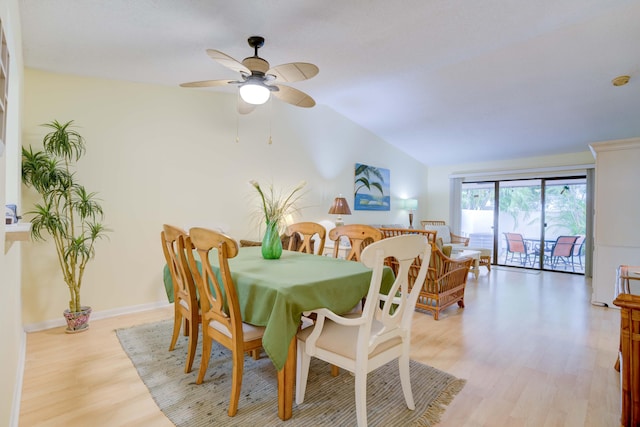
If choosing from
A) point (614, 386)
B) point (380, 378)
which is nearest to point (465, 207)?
point (614, 386)

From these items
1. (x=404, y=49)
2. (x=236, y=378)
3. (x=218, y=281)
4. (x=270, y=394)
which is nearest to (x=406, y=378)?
(x=270, y=394)

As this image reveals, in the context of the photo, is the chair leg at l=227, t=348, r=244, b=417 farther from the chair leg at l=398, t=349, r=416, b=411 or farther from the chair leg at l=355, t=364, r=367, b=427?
the chair leg at l=398, t=349, r=416, b=411

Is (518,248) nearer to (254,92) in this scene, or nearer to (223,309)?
(254,92)

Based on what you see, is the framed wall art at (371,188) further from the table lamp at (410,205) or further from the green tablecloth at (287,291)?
the green tablecloth at (287,291)

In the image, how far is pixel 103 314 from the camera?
3.14 m

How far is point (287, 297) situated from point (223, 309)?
1.79 ft

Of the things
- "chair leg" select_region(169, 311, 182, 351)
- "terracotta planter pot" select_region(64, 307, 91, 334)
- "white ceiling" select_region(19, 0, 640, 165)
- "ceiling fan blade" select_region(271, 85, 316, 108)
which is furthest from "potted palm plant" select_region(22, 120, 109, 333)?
"ceiling fan blade" select_region(271, 85, 316, 108)

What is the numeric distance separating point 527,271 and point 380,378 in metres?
5.32

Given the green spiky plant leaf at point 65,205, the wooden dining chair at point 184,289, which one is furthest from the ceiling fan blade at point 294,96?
the green spiky plant leaf at point 65,205

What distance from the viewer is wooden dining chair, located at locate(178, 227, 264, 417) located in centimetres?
154

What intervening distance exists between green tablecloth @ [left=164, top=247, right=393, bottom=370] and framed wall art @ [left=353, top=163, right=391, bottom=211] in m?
3.81

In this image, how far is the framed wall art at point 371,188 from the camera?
228 inches

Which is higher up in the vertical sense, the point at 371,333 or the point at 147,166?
the point at 147,166

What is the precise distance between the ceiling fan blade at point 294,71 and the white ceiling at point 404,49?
0.41 meters
